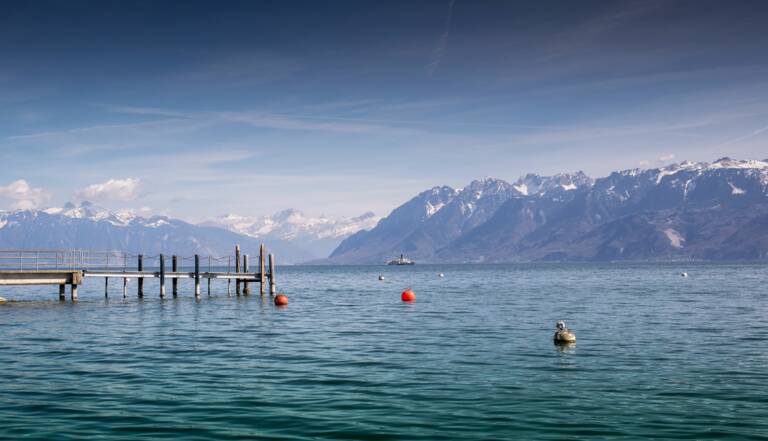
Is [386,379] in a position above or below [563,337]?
below

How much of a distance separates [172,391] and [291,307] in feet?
145

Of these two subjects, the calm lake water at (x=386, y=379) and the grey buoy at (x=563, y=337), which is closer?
the calm lake water at (x=386, y=379)

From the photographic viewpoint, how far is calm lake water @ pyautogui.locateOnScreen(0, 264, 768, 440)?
18656mm

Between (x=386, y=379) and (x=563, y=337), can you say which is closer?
(x=386, y=379)

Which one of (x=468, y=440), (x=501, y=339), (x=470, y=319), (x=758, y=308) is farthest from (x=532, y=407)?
(x=758, y=308)

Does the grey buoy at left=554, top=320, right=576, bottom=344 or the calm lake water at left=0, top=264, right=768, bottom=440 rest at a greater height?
the grey buoy at left=554, top=320, right=576, bottom=344

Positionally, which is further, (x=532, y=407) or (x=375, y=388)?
(x=375, y=388)

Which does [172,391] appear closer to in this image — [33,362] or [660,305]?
[33,362]

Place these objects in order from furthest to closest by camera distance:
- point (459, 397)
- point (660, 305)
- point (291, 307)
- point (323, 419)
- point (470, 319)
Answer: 1. point (291, 307)
2. point (660, 305)
3. point (470, 319)
4. point (459, 397)
5. point (323, 419)

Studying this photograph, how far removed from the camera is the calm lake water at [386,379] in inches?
734

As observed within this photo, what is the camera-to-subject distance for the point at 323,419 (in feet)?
64.1

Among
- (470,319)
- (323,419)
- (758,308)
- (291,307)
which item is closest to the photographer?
(323,419)

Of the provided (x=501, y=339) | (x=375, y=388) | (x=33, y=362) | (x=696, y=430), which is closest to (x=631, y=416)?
(x=696, y=430)

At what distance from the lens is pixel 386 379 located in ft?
84.7
